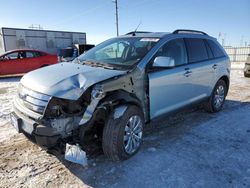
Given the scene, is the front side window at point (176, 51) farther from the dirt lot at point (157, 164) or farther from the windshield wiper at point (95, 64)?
the dirt lot at point (157, 164)

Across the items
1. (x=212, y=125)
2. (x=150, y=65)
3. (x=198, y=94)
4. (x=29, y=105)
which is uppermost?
(x=150, y=65)

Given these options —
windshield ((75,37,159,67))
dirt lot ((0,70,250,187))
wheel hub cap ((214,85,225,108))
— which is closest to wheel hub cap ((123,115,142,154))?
dirt lot ((0,70,250,187))

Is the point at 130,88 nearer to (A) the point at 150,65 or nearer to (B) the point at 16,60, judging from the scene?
(A) the point at 150,65

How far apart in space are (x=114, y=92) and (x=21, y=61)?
11370 mm

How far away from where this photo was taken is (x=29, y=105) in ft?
10.3

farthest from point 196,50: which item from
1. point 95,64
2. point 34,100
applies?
point 34,100

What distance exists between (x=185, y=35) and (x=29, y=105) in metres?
3.24

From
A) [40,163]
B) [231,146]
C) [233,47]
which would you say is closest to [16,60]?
[40,163]

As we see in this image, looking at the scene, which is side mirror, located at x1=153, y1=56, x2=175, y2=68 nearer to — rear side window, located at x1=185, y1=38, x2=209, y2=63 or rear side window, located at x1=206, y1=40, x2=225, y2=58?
rear side window, located at x1=185, y1=38, x2=209, y2=63

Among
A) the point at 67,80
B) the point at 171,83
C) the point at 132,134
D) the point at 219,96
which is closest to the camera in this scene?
the point at 67,80

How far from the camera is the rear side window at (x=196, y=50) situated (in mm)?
4745

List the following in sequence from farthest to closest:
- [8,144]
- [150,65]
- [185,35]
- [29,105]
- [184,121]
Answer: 1. [184,121]
2. [185,35]
3. [8,144]
4. [150,65]
5. [29,105]

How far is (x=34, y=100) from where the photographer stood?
10.1 feet

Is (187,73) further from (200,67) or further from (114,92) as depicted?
(114,92)
